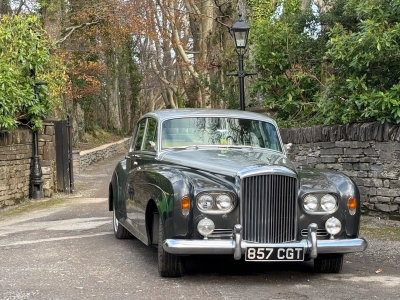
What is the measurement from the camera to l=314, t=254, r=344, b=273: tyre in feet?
22.9

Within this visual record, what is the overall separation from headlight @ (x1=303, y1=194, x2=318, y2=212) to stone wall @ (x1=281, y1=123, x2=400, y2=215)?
10.5 ft

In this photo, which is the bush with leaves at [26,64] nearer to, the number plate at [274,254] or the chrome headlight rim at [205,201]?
the chrome headlight rim at [205,201]

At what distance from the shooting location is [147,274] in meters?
7.02

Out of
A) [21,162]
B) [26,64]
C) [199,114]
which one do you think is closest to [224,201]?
[199,114]

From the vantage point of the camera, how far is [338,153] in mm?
11977

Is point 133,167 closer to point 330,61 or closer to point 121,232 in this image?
point 121,232

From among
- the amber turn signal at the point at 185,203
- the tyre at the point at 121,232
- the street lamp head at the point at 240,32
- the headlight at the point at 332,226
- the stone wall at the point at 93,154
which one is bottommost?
the stone wall at the point at 93,154

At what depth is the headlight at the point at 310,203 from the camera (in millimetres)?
6672

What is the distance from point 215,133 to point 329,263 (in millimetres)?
2080

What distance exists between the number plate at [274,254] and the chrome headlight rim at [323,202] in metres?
0.48

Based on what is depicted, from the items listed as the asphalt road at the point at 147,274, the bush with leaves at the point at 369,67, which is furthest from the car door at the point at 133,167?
the bush with leaves at the point at 369,67

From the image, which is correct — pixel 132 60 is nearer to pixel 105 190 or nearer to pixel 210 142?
pixel 105 190

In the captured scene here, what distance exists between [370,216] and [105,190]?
32.1 feet

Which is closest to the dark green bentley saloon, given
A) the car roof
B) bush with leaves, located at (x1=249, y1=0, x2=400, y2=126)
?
the car roof
